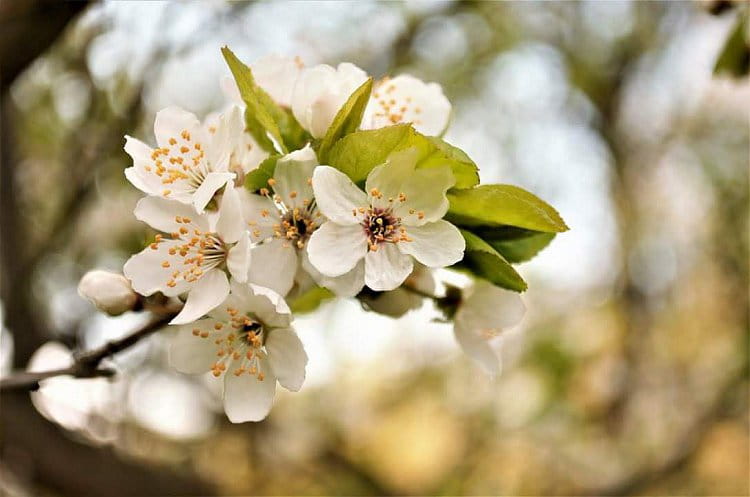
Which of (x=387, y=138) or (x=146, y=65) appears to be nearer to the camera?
(x=387, y=138)

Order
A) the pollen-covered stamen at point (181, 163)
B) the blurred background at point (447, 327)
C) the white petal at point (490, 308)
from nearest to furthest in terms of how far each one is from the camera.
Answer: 1. the pollen-covered stamen at point (181, 163)
2. the white petal at point (490, 308)
3. the blurred background at point (447, 327)

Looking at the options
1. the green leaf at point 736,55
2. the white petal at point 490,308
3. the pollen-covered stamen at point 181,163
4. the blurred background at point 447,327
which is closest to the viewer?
the pollen-covered stamen at point 181,163

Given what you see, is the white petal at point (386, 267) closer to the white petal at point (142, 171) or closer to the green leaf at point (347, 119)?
the green leaf at point (347, 119)

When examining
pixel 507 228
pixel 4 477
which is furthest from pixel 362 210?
pixel 4 477

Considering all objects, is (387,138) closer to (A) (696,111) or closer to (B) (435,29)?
(B) (435,29)

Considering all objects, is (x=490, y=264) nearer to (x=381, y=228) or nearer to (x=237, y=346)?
(x=381, y=228)

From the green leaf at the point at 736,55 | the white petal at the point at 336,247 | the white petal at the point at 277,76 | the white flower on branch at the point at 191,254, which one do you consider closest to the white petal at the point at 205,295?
the white flower on branch at the point at 191,254
